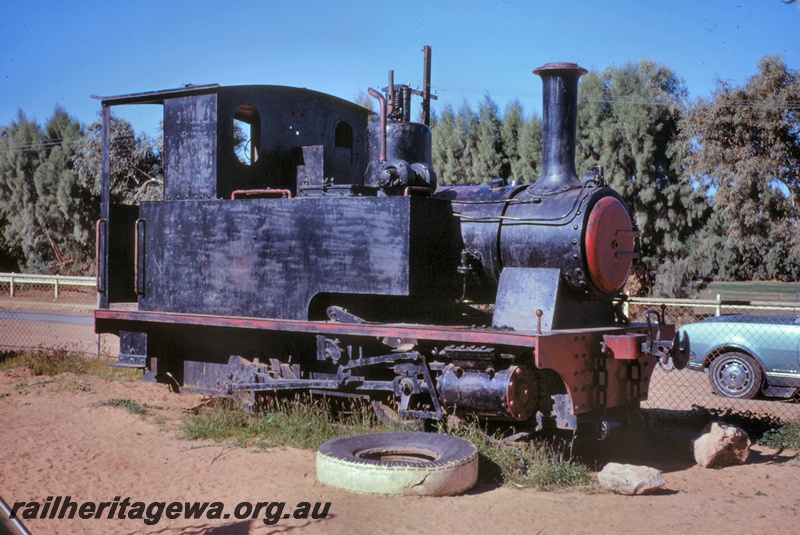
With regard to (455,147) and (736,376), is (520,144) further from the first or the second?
(736,376)

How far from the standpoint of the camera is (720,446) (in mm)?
6312

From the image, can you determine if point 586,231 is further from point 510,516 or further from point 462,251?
point 510,516

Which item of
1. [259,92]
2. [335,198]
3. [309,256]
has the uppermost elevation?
[259,92]

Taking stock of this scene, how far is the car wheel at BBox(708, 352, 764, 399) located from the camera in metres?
9.56

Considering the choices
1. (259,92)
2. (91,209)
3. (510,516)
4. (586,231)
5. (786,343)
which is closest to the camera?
(510,516)

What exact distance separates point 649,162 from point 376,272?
54.7 ft

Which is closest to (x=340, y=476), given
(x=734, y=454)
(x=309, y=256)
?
(x=309, y=256)

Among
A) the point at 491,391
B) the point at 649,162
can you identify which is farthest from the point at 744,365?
the point at 649,162

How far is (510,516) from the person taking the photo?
4.81m

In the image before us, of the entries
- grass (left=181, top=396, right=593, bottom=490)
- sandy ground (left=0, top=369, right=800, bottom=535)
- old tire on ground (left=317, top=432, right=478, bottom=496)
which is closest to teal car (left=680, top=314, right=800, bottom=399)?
sandy ground (left=0, top=369, right=800, bottom=535)

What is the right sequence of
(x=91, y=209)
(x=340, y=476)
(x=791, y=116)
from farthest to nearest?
(x=91, y=209) < (x=791, y=116) < (x=340, y=476)

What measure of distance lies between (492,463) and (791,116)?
1481 cm

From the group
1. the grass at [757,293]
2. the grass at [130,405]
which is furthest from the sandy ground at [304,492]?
the grass at [757,293]

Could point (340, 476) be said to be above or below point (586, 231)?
below
